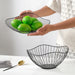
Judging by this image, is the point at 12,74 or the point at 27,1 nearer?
the point at 12,74

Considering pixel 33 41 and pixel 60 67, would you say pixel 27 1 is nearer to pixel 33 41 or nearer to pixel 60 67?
pixel 33 41

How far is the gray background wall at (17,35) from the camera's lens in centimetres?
216

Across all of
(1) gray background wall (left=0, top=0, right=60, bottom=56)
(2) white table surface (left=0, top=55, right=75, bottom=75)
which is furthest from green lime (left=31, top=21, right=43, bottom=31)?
(1) gray background wall (left=0, top=0, right=60, bottom=56)

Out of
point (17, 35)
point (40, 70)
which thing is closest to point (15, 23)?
point (40, 70)

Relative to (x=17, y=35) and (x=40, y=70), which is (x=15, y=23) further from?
(x=17, y=35)

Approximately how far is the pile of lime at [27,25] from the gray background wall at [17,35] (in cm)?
73

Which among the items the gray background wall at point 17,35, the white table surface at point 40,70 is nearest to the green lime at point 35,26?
the white table surface at point 40,70

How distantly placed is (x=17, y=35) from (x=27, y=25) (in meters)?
0.95

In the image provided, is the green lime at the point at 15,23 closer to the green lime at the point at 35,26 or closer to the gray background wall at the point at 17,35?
the green lime at the point at 35,26

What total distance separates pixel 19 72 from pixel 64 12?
0.56 m

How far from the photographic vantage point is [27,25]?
135cm

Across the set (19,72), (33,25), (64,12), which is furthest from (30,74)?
(64,12)

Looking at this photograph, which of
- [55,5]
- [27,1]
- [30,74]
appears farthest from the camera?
[27,1]

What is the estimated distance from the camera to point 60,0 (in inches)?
64.8
